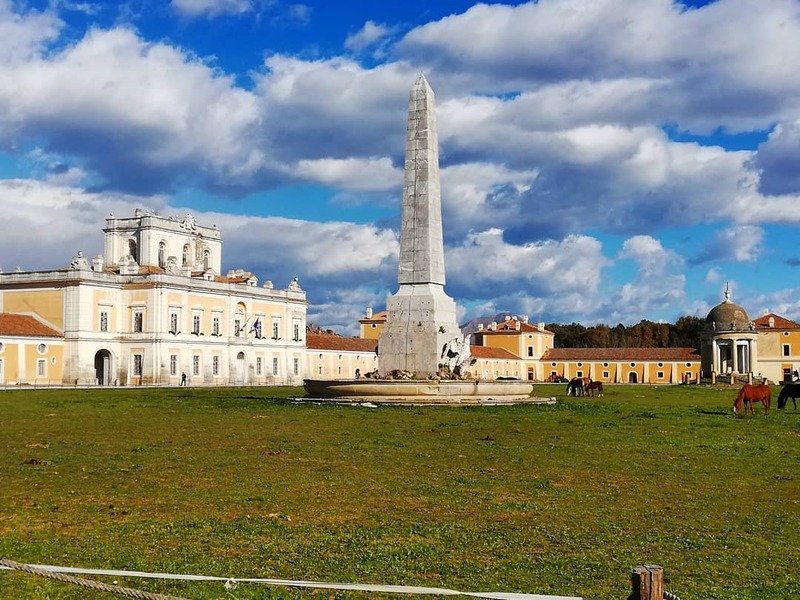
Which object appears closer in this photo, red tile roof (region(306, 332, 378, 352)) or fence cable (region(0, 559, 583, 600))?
fence cable (region(0, 559, 583, 600))

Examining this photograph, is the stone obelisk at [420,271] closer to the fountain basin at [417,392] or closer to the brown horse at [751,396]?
the fountain basin at [417,392]

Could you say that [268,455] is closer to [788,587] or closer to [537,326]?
[788,587]

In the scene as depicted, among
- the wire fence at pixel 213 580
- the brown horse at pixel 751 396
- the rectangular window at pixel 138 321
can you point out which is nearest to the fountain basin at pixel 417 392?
the brown horse at pixel 751 396

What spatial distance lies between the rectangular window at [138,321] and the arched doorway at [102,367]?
2278mm

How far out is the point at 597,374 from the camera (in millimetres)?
95438

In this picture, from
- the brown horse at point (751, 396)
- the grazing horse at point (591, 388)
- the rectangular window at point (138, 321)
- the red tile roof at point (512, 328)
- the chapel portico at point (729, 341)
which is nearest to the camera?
the brown horse at point (751, 396)

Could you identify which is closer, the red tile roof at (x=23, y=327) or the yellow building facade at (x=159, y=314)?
the red tile roof at (x=23, y=327)

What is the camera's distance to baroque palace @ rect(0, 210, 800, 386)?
5962 centimetres

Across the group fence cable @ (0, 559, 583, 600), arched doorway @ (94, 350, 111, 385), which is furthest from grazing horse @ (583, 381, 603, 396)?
fence cable @ (0, 559, 583, 600)

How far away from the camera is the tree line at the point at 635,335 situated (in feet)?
396

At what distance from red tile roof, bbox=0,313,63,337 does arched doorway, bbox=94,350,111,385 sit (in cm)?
410

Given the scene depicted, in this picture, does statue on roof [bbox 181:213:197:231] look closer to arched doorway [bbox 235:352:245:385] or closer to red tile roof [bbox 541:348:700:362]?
arched doorway [bbox 235:352:245:385]

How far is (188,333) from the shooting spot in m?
Answer: 65.1

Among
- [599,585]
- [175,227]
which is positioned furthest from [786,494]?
[175,227]
